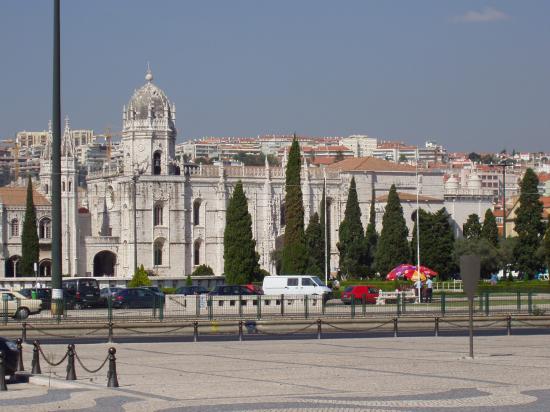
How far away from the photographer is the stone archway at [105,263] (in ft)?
356

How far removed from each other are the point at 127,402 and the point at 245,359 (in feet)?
27.6

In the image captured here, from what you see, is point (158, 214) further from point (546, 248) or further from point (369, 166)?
point (546, 248)

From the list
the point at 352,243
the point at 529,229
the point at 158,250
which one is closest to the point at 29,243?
the point at 158,250

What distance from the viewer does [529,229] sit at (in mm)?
87125

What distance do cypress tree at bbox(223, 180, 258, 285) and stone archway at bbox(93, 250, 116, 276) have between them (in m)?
21.0

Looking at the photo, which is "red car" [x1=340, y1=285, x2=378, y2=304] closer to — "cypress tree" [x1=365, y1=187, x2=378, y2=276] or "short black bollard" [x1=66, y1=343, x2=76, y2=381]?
"short black bollard" [x1=66, y1=343, x2=76, y2=381]

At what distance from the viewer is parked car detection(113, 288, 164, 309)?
161ft

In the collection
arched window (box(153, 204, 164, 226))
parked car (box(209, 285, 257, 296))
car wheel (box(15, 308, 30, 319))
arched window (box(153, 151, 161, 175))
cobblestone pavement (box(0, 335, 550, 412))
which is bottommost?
cobblestone pavement (box(0, 335, 550, 412))

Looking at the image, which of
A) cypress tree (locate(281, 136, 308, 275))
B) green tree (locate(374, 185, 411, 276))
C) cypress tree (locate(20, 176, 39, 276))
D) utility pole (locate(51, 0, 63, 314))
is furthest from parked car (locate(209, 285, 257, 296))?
green tree (locate(374, 185, 411, 276))

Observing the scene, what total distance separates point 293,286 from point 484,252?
1475 inches

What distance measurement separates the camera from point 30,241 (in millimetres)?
92938

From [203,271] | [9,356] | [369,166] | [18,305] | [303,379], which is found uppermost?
[369,166]

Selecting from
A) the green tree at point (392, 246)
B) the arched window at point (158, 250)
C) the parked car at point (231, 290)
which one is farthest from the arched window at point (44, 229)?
the parked car at point (231, 290)

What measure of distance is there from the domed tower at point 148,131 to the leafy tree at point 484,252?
2615 cm
